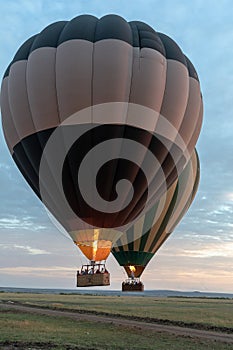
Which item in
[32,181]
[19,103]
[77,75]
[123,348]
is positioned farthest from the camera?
[32,181]

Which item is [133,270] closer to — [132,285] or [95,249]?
[132,285]

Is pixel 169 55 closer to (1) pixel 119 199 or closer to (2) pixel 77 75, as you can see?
(2) pixel 77 75

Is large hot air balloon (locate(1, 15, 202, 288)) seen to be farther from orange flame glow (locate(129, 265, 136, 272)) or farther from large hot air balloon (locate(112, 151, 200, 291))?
orange flame glow (locate(129, 265, 136, 272))

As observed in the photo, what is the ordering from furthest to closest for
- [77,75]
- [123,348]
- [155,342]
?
[77,75] < [155,342] < [123,348]

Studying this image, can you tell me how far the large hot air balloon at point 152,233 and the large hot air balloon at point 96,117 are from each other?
44.3 feet

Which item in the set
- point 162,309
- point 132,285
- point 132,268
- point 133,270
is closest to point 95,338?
point 132,285

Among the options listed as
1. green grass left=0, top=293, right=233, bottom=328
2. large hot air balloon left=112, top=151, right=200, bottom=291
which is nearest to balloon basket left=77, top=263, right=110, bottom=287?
green grass left=0, top=293, right=233, bottom=328

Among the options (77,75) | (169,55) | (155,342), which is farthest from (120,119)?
(155,342)

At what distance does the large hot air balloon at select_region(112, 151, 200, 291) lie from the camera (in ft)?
128

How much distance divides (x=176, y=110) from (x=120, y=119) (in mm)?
3423

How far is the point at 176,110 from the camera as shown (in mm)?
24469

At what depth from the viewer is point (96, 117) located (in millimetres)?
22500

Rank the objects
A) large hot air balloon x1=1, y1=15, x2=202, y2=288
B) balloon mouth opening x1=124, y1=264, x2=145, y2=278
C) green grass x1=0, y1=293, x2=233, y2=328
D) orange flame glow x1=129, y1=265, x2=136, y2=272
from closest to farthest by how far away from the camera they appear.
→ large hot air balloon x1=1, y1=15, x2=202, y2=288 → green grass x1=0, y1=293, x2=233, y2=328 → balloon mouth opening x1=124, y1=264, x2=145, y2=278 → orange flame glow x1=129, y1=265, x2=136, y2=272

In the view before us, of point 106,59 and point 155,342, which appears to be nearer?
point 155,342
